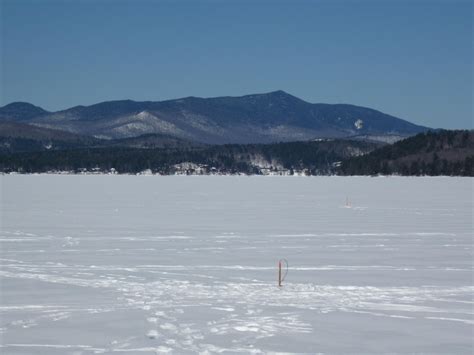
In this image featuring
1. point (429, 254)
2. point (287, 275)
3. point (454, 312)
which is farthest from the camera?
point (429, 254)

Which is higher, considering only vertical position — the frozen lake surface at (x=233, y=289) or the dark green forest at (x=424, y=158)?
the dark green forest at (x=424, y=158)

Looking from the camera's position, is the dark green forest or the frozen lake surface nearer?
the frozen lake surface

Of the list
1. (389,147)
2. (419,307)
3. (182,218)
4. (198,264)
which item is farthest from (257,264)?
(389,147)

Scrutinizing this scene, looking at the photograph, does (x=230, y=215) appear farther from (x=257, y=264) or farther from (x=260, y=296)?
(x=260, y=296)

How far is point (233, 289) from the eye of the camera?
12.4 meters

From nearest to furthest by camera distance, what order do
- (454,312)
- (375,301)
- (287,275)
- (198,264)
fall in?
(454,312) → (375,301) → (287,275) → (198,264)

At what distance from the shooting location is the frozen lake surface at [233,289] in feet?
29.5

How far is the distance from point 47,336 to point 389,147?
169705mm

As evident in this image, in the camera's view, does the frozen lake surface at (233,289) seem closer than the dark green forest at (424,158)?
Yes

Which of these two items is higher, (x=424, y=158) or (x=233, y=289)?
(x=424, y=158)

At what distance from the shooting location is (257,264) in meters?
15.7

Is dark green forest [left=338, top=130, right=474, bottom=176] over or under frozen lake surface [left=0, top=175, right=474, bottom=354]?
over

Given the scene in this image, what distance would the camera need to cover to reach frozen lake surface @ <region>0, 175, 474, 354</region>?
29.5 ft

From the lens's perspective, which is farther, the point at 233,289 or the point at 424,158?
the point at 424,158
